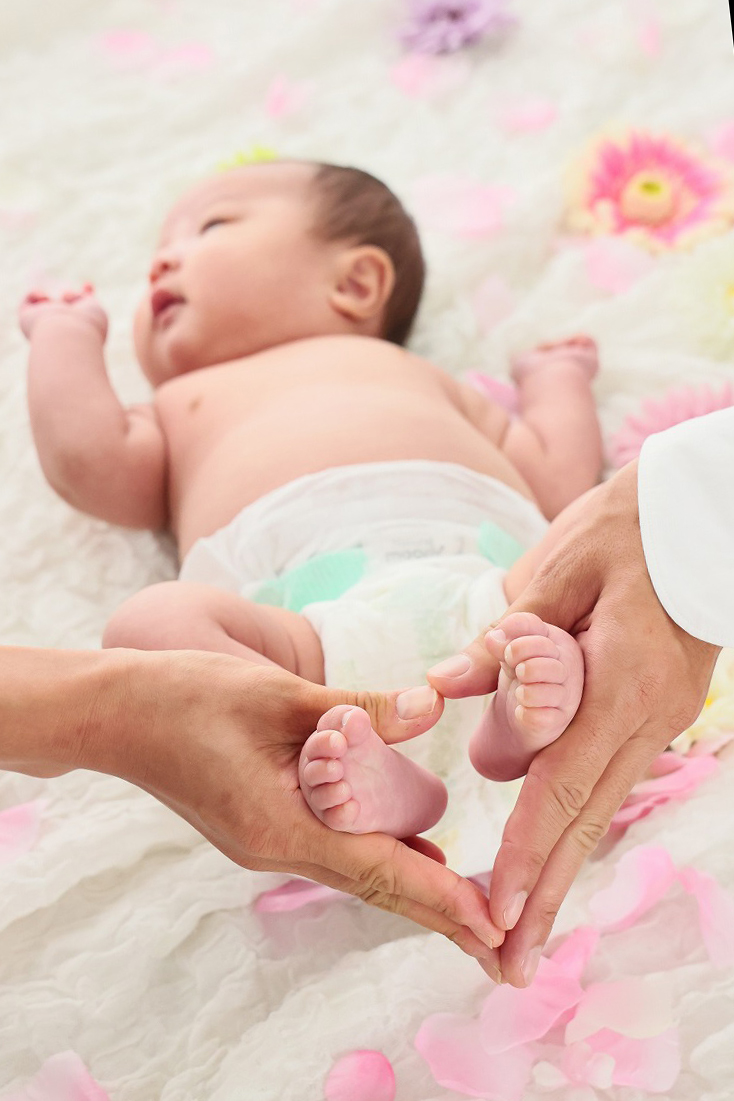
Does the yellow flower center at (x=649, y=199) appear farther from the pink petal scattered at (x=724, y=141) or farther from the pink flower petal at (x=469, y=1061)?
the pink flower petal at (x=469, y=1061)

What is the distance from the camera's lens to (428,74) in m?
2.28

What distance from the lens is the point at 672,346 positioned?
1808 mm

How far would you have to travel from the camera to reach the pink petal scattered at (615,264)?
1.91 meters

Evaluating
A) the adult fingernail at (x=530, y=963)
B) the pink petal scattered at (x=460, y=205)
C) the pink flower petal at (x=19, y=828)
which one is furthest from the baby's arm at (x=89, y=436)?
the adult fingernail at (x=530, y=963)

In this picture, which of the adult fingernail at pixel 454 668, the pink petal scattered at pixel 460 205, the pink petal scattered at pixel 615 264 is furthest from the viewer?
the pink petal scattered at pixel 460 205

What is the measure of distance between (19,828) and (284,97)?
155 centimetres

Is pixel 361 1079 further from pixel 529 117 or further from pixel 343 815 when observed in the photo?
pixel 529 117

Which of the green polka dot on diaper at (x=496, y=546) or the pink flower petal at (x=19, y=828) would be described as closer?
the pink flower petal at (x=19, y=828)

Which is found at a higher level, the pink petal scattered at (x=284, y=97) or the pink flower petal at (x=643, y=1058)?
the pink petal scattered at (x=284, y=97)

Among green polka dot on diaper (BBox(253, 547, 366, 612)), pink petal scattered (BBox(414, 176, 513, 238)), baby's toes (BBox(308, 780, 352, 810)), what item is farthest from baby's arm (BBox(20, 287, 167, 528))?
baby's toes (BBox(308, 780, 352, 810))

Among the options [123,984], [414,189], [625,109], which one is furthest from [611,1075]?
[625,109]

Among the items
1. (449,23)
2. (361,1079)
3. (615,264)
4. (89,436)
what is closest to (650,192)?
(615,264)

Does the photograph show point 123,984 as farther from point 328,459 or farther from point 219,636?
point 328,459

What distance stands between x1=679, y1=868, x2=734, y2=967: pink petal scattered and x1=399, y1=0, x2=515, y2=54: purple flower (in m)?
1.74
